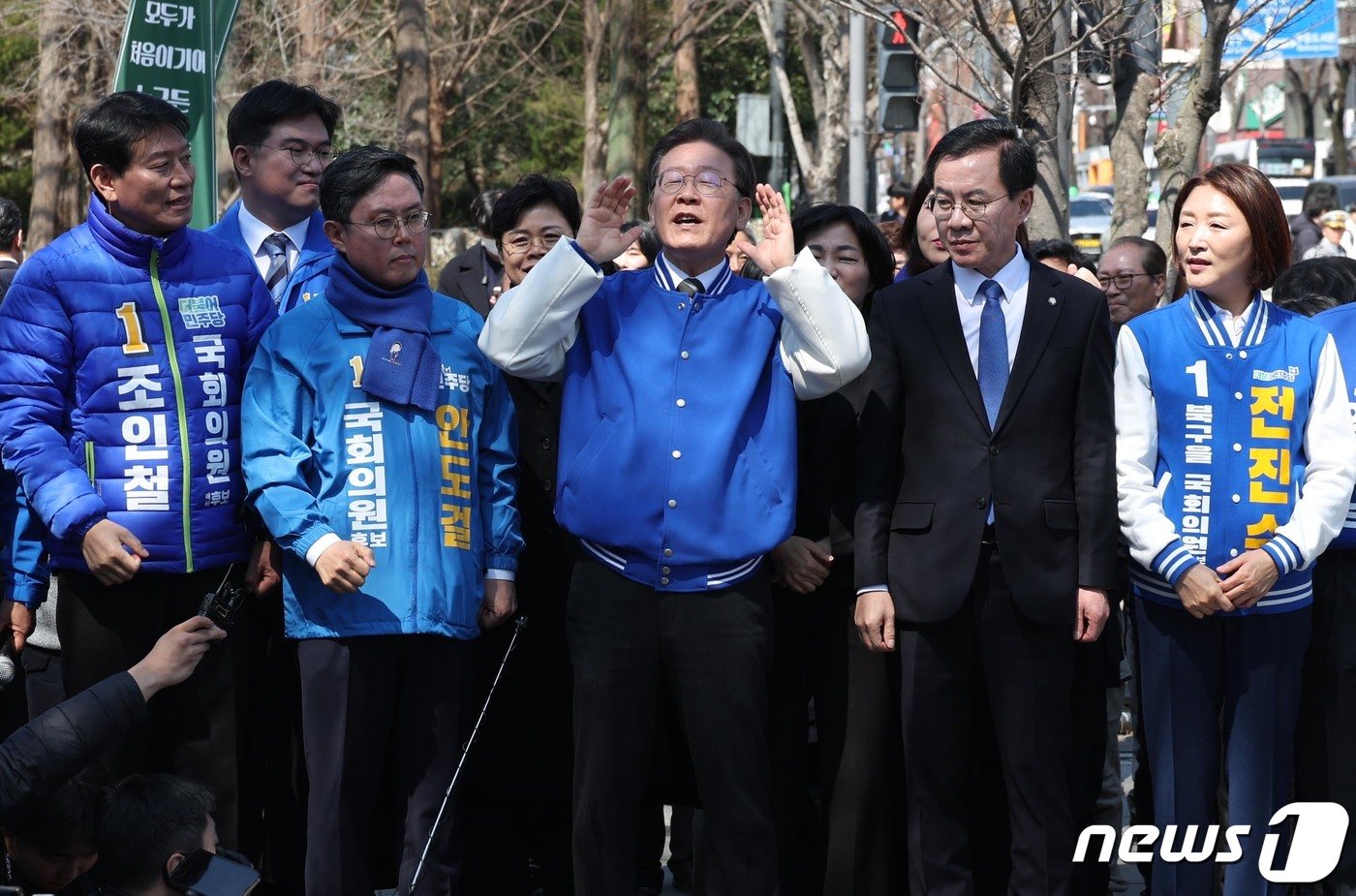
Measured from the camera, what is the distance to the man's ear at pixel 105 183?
4.59 m

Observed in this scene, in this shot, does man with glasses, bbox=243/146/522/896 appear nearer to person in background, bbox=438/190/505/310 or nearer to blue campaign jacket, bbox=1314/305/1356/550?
blue campaign jacket, bbox=1314/305/1356/550

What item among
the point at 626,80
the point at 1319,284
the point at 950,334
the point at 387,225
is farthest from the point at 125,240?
the point at 626,80

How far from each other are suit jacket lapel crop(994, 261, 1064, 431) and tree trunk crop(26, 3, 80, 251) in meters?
20.6

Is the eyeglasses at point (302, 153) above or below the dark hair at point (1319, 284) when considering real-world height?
above

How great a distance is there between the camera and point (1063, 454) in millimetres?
4555

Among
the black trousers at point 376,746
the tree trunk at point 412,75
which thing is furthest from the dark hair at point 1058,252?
the tree trunk at point 412,75

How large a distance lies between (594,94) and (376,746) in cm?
2463

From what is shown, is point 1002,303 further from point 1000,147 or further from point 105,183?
point 105,183

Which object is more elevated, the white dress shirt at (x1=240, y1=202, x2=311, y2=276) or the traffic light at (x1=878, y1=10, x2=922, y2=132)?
the traffic light at (x1=878, y1=10, x2=922, y2=132)

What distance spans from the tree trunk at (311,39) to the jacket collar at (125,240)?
18.1 meters

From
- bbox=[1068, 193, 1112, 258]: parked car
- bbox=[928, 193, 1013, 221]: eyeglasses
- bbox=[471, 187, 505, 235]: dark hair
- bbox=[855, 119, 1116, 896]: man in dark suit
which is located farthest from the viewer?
bbox=[1068, 193, 1112, 258]: parked car

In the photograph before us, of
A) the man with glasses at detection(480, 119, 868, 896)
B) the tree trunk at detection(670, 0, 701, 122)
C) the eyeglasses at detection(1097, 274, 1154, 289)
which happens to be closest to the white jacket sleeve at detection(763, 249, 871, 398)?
the man with glasses at detection(480, 119, 868, 896)

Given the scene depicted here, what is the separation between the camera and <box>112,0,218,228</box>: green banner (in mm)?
7234

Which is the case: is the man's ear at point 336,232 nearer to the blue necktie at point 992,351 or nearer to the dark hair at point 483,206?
the blue necktie at point 992,351
